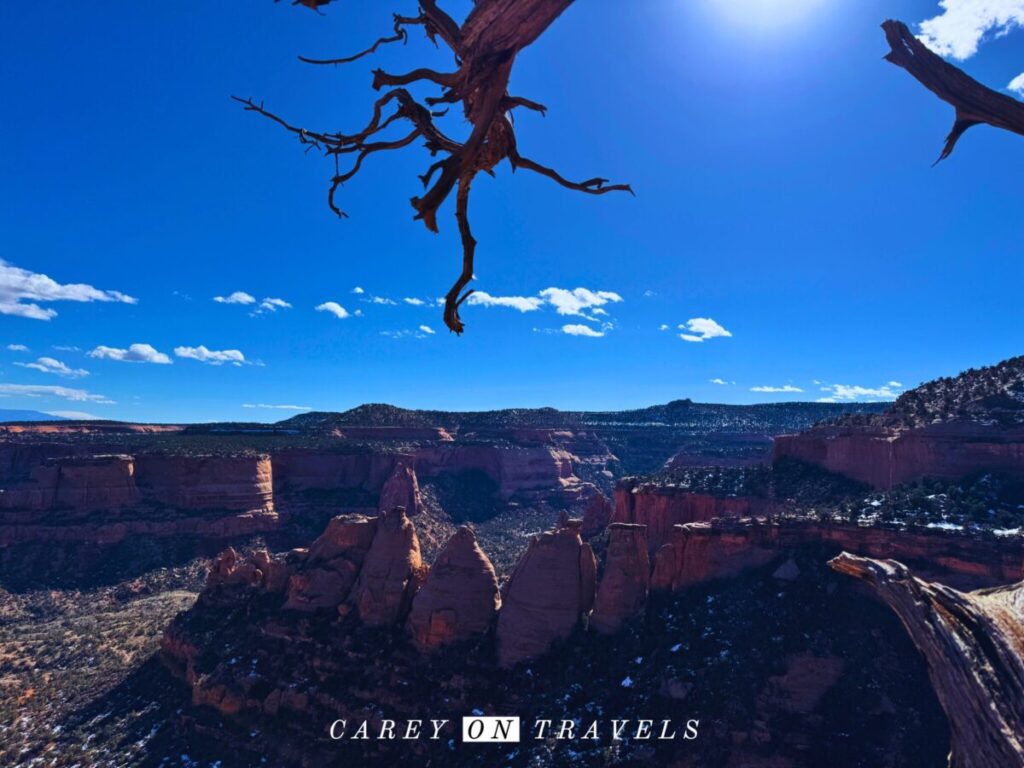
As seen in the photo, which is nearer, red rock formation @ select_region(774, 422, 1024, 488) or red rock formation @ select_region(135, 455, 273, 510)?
red rock formation @ select_region(774, 422, 1024, 488)

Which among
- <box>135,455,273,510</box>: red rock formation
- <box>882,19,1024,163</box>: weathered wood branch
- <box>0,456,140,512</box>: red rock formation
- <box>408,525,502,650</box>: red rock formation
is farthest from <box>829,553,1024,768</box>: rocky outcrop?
<box>0,456,140,512</box>: red rock formation

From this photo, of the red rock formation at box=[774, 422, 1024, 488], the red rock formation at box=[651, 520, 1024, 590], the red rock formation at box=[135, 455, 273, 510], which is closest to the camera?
the red rock formation at box=[651, 520, 1024, 590]

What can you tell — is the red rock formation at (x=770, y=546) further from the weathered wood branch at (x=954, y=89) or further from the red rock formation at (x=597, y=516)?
the weathered wood branch at (x=954, y=89)

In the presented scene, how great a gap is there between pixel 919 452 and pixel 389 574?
30.6 metres

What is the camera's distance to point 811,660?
22.1 metres

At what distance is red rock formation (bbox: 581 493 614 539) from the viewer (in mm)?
52922

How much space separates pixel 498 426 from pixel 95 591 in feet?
230

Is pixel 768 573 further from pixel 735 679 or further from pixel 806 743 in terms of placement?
pixel 806 743

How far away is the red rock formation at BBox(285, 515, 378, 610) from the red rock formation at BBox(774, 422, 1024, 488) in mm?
30742

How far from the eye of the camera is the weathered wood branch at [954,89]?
4.05 m

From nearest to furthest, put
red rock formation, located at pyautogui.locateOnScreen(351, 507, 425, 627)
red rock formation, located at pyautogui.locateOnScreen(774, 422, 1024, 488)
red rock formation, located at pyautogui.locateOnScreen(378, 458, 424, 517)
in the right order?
red rock formation, located at pyautogui.locateOnScreen(351, 507, 425, 627), red rock formation, located at pyautogui.locateOnScreen(774, 422, 1024, 488), red rock formation, located at pyautogui.locateOnScreen(378, 458, 424, 517)

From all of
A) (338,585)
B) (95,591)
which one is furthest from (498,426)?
(338,585)

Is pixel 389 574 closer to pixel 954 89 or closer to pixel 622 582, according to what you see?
pixel 622 582

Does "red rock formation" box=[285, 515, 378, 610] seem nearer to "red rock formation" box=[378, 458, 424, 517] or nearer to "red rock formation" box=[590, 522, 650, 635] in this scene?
"red rock formation" box=[590, 522, 650, 635]
